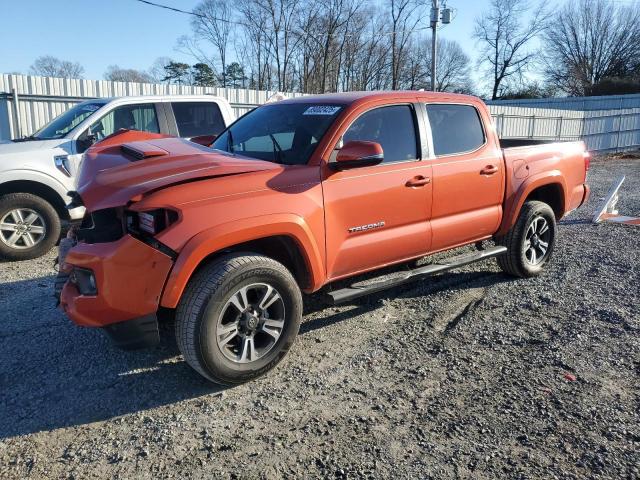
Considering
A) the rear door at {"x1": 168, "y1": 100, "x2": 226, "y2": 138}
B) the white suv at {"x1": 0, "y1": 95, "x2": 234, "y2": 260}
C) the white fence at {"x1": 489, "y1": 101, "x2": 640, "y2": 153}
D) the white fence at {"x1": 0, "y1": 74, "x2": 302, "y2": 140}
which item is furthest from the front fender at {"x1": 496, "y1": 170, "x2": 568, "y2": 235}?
the white fence at {"x1": 489, "y1": 101, "x2": 640, "y2": 153}

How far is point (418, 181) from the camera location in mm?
4109

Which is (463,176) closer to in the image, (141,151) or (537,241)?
(537,241)

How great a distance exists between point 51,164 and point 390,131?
4.33 metres

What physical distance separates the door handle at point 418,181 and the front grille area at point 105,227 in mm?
2160

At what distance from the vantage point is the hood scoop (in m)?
3.53

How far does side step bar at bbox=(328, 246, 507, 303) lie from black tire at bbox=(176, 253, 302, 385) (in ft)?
1.73

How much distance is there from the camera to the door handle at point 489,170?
4.64 meters

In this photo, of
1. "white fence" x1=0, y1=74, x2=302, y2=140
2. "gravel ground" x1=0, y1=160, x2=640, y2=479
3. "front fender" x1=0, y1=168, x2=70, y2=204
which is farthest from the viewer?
"white fence" x1=0, y1=74, x2=302, y2=140

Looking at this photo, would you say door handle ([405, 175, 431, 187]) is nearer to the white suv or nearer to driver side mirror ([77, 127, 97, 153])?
the white suv

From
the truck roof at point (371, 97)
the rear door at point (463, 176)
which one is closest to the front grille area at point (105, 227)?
the truck roof at point (371, 97)

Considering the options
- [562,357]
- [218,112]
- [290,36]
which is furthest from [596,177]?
[290,36]

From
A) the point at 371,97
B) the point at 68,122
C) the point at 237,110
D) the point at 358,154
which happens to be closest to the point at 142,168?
the point at 358,154

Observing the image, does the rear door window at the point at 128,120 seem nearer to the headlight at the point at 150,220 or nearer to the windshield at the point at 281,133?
the windshield at the point at 281,133

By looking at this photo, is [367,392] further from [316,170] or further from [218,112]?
[218,112]
